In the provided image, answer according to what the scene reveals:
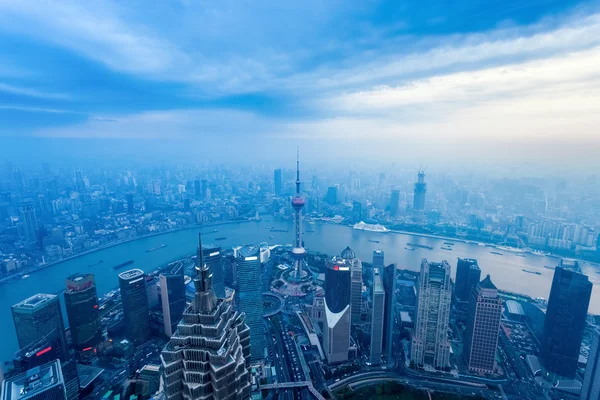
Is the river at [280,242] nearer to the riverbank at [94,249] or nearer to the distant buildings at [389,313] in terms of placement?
the riverbank at [94,249]

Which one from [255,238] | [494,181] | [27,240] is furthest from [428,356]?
[494,181]

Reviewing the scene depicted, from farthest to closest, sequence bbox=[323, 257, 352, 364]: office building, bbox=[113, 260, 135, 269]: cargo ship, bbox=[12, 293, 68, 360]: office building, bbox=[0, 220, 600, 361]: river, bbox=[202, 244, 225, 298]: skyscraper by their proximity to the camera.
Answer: bbox=[113, 260, 135, 269]: cargo ship, bbox=[0, 220, 600, 361]: river, bbox=[202, 244, 225, 298]: skyscraper, bbox=[323, 257, 352, 364]: office building, bbox=[12, 293, 68, 360]: office building

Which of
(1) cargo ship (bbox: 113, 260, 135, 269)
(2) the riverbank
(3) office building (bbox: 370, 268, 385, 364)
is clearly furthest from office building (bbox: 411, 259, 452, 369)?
(2) the riverbank

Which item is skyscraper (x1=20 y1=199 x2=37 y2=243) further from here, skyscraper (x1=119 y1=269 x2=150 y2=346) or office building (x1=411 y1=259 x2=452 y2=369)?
office building (x1=411 y1=259 x2=452 y2=369)

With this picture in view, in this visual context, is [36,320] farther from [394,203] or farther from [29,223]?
[394,203]

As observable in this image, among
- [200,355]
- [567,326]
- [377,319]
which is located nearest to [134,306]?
[377,319]

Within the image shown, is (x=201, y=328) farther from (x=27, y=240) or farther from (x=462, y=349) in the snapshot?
(x=27, y=240)
